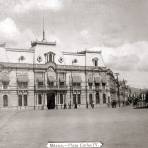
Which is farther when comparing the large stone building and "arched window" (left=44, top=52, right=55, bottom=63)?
"arched window" (left=44, top=52, right=55, bottom=63)

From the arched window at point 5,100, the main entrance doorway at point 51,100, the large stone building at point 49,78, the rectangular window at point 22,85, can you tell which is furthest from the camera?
the main entrance doorway at point 51,100

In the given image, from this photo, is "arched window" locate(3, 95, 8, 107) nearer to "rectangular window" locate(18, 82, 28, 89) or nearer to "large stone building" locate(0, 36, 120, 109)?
"large stone building" locate(0, 36, 120, 109)

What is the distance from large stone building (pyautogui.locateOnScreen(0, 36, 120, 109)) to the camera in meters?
53.7

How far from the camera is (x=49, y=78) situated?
56.9 m

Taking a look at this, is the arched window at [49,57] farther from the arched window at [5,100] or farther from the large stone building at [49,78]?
the arched window at [5,100]

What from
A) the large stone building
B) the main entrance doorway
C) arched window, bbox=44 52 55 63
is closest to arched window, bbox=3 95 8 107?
the large stone building

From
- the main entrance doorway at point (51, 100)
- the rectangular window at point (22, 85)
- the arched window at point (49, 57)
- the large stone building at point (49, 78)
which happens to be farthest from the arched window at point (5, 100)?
the arched window at point (49, 57)

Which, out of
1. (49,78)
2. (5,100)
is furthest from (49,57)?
(5,100)

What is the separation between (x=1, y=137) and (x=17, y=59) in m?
37.9

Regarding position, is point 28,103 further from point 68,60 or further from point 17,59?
point 68,60

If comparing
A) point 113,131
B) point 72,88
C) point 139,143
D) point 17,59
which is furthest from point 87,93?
point 139,143

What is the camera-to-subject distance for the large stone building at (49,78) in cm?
5369

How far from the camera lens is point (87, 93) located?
60812 millimetres

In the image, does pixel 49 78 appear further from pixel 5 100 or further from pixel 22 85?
pixel 5 100
